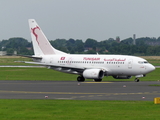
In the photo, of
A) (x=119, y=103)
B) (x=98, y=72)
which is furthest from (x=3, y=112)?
(x=98, y=72)

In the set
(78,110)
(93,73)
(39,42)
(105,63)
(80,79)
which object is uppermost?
(39,42)

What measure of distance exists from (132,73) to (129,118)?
39278 mm

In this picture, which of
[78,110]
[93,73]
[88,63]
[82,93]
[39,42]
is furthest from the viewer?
[39,42]

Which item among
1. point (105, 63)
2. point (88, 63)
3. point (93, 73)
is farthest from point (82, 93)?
point (88, 63)

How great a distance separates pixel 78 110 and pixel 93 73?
35261mm

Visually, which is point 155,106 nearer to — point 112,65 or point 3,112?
point 3,112

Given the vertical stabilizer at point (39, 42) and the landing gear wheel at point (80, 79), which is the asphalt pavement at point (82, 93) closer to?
the landing gear wheel at point (80, 79)

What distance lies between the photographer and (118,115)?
24109 mm

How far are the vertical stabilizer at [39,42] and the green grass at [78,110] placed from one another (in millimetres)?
38800

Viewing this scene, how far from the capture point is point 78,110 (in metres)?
26.3

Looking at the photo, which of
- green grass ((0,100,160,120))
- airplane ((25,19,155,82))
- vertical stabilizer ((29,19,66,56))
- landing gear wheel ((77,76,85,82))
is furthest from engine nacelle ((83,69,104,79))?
green grass ((0,100,160,120))

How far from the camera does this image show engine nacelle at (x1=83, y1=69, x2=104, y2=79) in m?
61.3

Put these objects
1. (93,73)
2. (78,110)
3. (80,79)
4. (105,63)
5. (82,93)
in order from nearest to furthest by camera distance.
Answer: (78,110) < (82,93) < (93,73) < (80,79) < (105,63)

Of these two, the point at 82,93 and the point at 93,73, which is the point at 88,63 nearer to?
the point at 93,73
